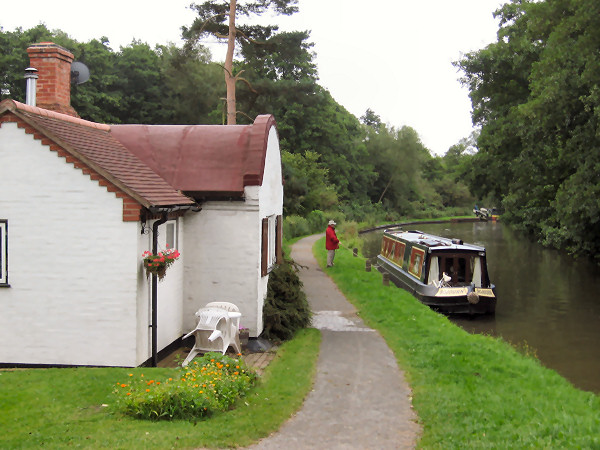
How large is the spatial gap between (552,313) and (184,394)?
14707 mm

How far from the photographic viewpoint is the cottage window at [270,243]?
11.3 m

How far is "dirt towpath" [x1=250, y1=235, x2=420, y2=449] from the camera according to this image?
21.0 feet

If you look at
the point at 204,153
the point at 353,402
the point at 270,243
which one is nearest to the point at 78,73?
the point at 204,153

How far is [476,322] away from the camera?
55.7 ft

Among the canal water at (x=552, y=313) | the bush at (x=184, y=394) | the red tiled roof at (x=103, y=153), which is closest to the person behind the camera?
the bush at (x=184, y=394)

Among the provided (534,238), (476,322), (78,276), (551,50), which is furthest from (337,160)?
(78,276)

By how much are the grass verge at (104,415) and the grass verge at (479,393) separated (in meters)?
1.84

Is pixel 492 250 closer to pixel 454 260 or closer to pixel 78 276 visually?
pixel 454 260

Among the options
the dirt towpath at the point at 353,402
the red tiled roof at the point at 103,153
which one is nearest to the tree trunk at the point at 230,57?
the red tiled roof at the point at 103,153

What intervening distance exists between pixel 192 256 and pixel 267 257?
1560 millimetres

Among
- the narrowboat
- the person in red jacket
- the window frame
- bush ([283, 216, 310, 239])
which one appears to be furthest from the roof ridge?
bush ([283, 216, 310, 239])

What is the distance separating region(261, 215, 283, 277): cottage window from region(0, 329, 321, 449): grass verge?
2.81 metres

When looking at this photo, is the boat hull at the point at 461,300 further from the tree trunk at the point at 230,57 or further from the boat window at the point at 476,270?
the tree trunk at the point at 230,57

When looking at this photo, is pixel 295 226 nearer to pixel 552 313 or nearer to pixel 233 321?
pixel 552 313
